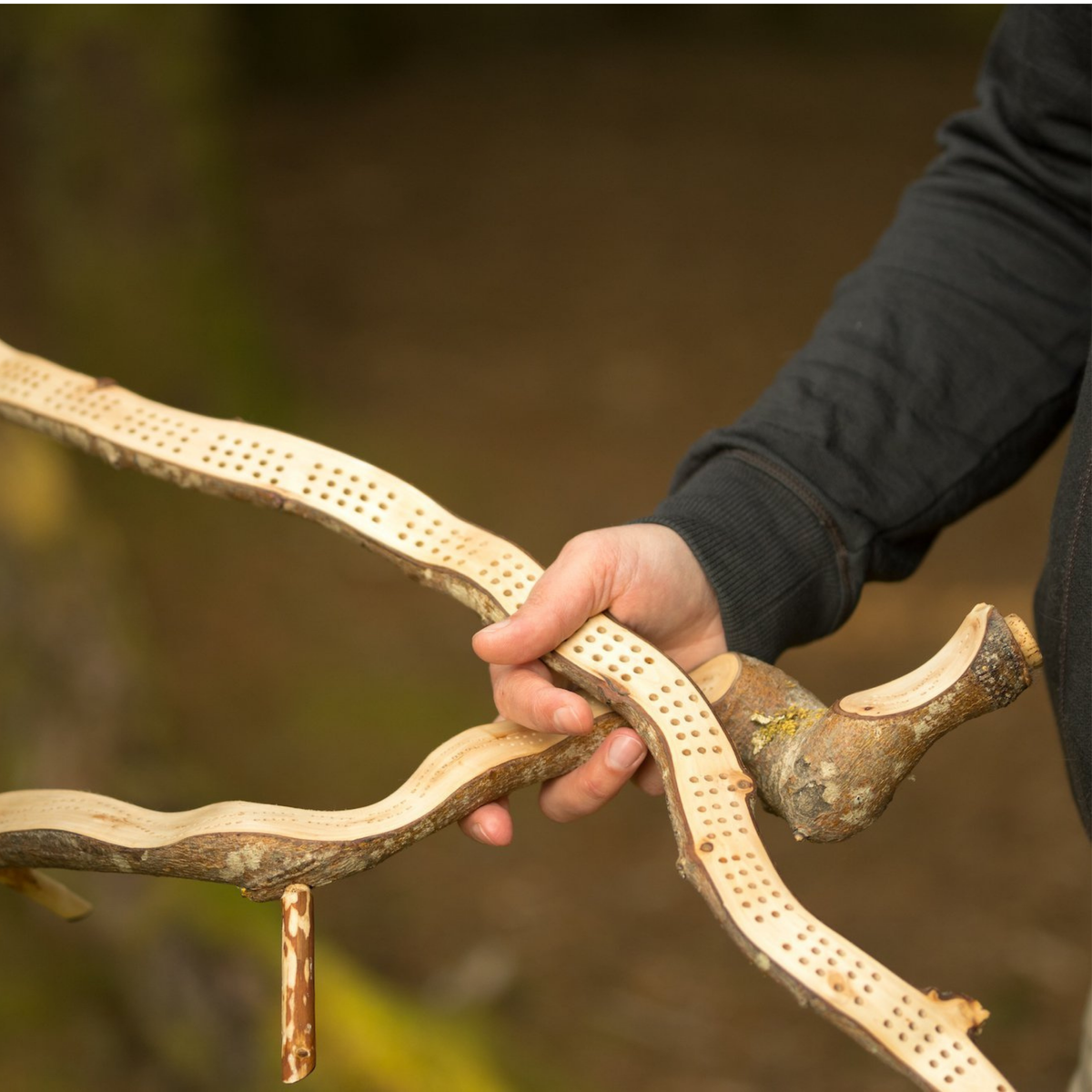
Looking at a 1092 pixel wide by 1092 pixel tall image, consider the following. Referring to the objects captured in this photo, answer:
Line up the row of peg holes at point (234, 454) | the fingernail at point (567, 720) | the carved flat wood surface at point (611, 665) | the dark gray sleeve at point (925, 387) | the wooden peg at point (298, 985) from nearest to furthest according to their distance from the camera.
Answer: the carved flat wood surface at point (611, 665), the wooden peg at point (298, 985), the fingernail at point (567, 720), the row of peg holes at point (234, 454), the dark gray sleeve at point (925, 387)

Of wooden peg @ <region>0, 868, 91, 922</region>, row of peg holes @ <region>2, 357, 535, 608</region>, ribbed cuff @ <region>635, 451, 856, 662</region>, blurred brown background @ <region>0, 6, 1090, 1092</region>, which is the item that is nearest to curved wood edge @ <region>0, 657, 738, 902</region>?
wooden peg @ <region>0, 868, 91, 922</region>

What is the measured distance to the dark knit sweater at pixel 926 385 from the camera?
138 cm

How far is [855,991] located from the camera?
0.94 metres

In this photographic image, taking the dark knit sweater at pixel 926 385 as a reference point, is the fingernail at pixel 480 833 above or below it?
below

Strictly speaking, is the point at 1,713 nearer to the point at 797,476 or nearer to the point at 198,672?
the point at 198,672

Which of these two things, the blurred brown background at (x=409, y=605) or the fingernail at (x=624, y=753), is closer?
the fingernail at (x=624, y=753)

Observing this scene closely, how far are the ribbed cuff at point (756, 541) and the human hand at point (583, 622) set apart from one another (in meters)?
0.03

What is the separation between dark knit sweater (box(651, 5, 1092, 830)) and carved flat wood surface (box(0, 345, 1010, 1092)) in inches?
9.4

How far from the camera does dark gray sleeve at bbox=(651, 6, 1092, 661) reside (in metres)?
1.38

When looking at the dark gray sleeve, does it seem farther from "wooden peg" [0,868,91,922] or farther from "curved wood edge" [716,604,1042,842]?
"wooden peg" [0,868,91,922]

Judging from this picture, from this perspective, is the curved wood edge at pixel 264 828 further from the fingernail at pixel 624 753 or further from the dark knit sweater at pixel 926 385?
the dark knit sweater at pixel 926 385

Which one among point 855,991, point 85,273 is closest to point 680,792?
point 855,991

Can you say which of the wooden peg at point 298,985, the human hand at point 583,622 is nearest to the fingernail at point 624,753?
the human hand at point 583,622

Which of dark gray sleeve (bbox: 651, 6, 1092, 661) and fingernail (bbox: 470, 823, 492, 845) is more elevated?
dark gray sleeve (bbox: 651, 6, 1092, 661)
